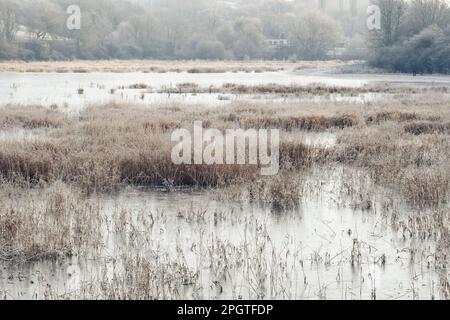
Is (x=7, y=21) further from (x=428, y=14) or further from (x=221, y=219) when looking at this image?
(x=221, y=219)

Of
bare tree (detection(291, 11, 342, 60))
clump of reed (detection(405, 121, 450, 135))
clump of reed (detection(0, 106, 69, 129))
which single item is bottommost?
clump of reed (detection(405, 121, 450, 135))

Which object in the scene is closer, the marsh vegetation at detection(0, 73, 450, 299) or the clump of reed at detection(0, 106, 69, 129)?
the marsh vegetation at detection(0, 73, 450, 299)

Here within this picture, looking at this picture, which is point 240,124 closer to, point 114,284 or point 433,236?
point 433,236

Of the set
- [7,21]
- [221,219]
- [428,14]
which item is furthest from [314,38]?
[221,219]

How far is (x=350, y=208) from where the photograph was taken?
10.1 meters

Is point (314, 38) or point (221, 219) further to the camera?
point (314, 38)

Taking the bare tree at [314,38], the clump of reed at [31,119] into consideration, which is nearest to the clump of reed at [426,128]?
the clump of reed at [31,119]

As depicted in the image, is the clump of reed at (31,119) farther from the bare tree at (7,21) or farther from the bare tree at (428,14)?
the bare tree at (7,21)

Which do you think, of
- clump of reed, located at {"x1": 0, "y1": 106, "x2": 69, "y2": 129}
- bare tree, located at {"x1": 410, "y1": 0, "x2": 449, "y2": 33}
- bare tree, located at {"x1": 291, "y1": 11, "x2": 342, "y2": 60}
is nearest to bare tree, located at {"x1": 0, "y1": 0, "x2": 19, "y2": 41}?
bare tree, located at {"x1": 291, "y1": 11, "x2": 342, "y2": 60}

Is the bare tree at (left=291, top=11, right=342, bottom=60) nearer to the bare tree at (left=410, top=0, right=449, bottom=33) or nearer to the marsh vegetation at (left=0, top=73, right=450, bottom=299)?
the bare tree at (left=410, top=0, right=449, bottom=33)

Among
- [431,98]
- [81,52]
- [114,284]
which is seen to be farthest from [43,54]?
[114,284]

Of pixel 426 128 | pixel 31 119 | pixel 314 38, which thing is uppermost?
pixel 314 38

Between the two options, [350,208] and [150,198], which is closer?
[350,208]

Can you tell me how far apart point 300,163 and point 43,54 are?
3184 inches
